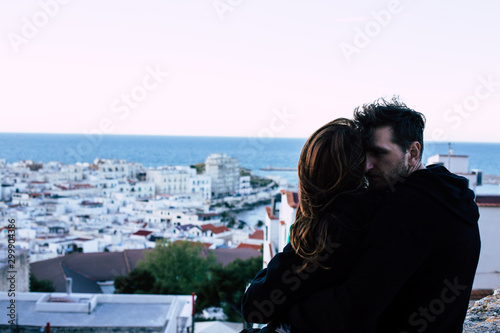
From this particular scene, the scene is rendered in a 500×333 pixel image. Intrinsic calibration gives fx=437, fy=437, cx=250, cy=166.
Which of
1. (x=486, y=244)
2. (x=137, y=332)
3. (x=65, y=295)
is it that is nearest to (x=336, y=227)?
(x=486, y=244)

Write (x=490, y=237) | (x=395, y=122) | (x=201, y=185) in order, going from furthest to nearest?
(x=201, y=185), (x=490, y=237), (x=395, y=122)

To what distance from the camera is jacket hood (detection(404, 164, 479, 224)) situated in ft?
4.53

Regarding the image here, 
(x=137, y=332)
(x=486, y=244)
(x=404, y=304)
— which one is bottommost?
(x=137, y=332)

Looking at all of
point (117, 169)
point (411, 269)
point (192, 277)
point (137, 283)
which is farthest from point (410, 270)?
point (117, 169)

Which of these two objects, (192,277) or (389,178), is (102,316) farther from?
(389,178)

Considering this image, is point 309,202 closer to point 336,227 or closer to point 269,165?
point 336,227

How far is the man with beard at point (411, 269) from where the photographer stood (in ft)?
4.29

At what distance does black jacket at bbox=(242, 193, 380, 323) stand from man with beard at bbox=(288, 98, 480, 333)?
0.04 metres

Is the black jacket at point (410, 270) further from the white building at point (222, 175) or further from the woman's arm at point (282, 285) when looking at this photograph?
the white building at point (222, 175)

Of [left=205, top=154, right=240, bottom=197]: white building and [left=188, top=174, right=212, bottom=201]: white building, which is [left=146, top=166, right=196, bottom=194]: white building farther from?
[left=205, top=154, right=240, bottom=197]: white building

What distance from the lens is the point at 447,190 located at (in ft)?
4.67

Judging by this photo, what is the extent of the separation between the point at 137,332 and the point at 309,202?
8998 millimetres

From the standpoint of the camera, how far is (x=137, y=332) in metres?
9.37

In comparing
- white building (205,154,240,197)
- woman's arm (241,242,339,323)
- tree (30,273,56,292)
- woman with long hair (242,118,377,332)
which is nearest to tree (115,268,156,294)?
tree (30,273,56,292)
